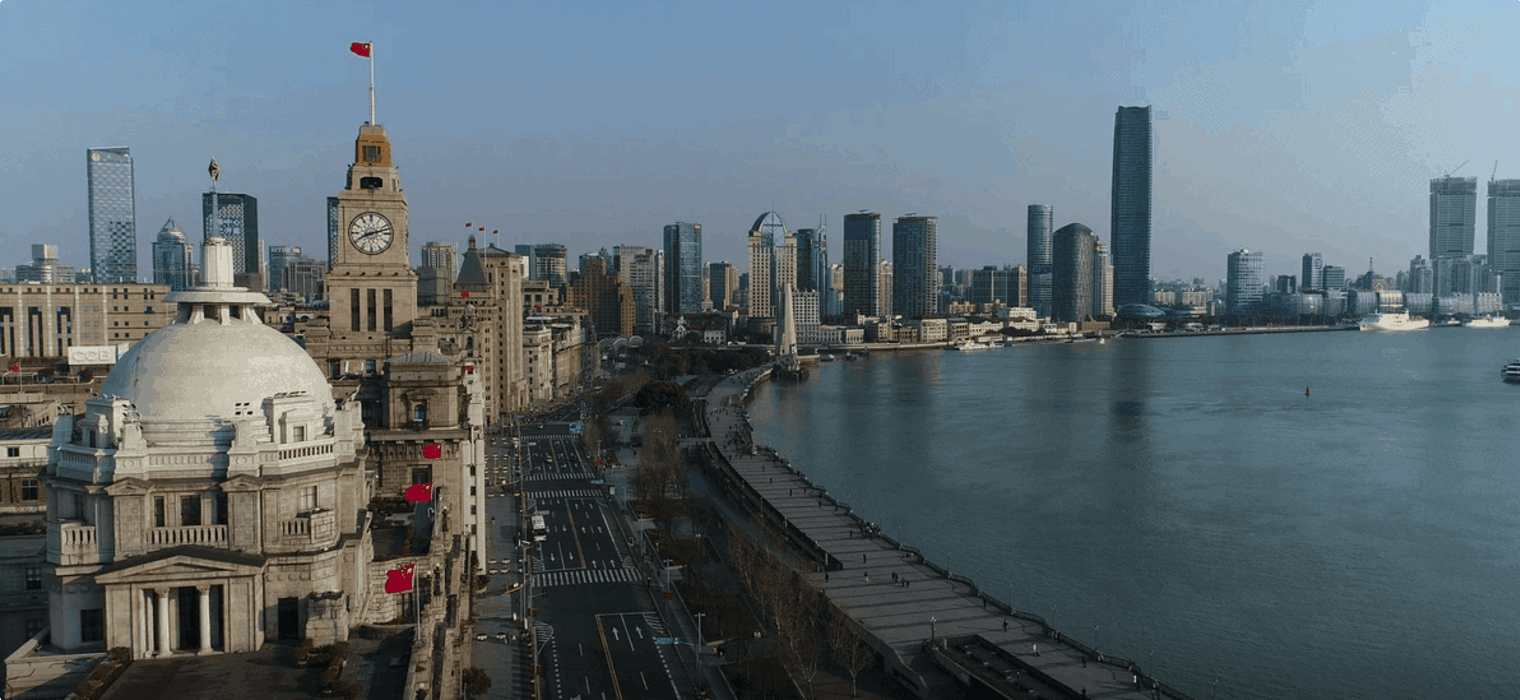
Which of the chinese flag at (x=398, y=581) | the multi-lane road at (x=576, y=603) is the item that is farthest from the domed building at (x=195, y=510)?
the multi-lane road at (x=576, y=603)

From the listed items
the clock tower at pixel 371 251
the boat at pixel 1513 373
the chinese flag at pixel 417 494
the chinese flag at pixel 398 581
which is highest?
the clock tower at pixel 371 251

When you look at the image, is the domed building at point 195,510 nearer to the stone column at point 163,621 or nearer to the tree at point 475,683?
the stone column at point 163,621

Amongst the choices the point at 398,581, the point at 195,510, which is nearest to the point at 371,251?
the point at 398,581

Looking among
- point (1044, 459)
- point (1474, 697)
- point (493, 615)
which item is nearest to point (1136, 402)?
point (1044, 459)

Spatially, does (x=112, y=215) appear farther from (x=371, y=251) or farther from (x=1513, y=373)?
(x=1513, y=373)

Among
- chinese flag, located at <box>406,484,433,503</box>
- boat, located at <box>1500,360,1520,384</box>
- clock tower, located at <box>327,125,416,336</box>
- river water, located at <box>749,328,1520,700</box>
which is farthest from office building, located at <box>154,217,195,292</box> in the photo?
boat, located at <box>1500,360,1520,384</box>

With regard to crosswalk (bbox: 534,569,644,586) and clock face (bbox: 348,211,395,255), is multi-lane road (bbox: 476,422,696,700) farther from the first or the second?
clock face (bbox: 348,211,395,255)
